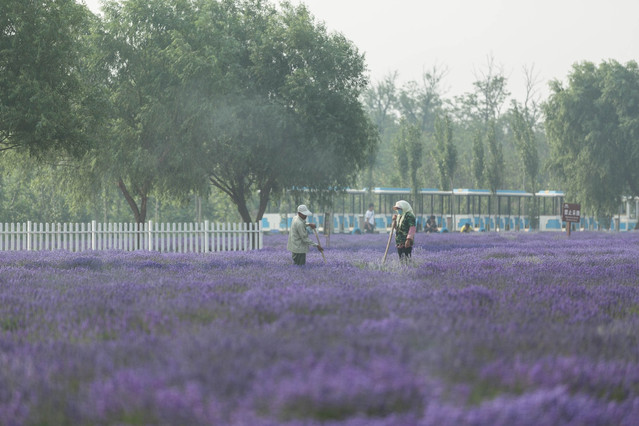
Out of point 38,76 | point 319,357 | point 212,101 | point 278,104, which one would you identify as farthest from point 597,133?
point 319,357

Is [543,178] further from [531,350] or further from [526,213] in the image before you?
[531,350]

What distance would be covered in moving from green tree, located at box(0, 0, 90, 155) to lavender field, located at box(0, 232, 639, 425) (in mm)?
9625

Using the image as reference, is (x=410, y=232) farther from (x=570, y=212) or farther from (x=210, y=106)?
(x=570, y=212)

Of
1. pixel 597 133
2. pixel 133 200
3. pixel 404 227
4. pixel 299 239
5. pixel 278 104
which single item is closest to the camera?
pixel 299 239

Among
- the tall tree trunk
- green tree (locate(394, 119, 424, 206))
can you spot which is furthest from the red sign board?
green tree (locate(394, 119, 424, 206))

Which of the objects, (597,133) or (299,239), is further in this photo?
(597,133)

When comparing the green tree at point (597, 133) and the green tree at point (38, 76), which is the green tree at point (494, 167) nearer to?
the green tree at point (597, 133)

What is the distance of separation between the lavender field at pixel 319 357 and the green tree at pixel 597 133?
1498 inches

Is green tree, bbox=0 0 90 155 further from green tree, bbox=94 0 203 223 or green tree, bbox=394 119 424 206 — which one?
green tree, bbox=394 119 424 206

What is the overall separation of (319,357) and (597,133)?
143ft

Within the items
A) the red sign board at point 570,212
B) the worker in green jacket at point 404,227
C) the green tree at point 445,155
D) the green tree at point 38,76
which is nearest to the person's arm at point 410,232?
the worker in green jacket at point 404,227

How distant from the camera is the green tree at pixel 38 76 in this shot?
57.3 ft

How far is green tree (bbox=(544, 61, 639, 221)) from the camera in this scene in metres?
44.5

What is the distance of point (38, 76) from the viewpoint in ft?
59.8
